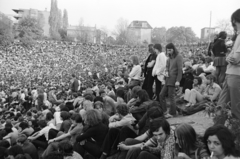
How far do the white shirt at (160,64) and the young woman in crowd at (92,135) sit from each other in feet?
8.04

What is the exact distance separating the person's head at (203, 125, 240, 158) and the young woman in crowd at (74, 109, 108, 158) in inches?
121

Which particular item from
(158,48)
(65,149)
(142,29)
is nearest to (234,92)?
(65,149)

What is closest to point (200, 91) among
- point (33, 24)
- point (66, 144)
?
point (66, 144)

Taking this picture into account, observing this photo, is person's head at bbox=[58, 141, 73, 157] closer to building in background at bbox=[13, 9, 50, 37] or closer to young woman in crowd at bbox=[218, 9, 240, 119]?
young woman in crowd at bbox=[218, 9, 240, 119]

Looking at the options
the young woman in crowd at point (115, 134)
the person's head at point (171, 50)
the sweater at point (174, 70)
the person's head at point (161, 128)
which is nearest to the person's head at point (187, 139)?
the person's head at point (161, 128)

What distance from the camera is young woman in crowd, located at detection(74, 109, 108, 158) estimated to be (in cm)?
587

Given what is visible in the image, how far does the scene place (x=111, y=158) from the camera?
539 centimetres

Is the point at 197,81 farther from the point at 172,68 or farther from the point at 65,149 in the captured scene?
the point at 65,149

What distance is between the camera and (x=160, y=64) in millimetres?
7621

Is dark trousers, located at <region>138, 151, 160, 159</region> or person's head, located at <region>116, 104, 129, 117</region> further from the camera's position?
person's head, located at <region>116, 104, 129, 117</region>

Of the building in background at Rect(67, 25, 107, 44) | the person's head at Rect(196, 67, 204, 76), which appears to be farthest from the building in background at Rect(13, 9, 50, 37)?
the person's head at Rect(196, 67, 204, 76)

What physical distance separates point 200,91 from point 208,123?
2.22 metres

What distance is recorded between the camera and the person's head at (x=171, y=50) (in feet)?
22.3

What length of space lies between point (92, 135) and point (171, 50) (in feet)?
8.60
